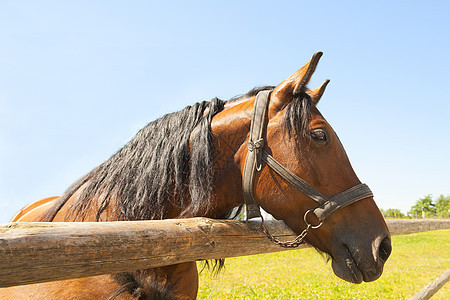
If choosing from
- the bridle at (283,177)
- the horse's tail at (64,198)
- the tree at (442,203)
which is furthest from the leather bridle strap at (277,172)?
the tree at (442,203)

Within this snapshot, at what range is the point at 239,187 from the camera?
2059 millimetres

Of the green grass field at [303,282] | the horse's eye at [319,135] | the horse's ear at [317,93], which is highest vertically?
the horse's ear at [317,93]

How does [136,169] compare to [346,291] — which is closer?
[136,169]

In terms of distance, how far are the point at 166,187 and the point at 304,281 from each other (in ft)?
20.1

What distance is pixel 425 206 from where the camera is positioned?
76.8 meters

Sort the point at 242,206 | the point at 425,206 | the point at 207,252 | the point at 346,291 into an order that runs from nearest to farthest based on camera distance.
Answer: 1. the point at 207,252
2. the point at 242,206
3. the point at 346,291
4. the point at 425,206

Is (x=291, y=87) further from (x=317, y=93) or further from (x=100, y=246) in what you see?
(x=100, y=246)

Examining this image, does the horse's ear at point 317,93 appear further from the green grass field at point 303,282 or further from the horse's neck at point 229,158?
the green grass field at point 303,282

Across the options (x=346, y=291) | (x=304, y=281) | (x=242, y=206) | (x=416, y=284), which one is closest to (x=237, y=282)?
(x=304, y=281)

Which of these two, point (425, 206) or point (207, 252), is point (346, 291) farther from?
point (425, 206)

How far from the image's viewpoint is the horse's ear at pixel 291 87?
6.73 ft

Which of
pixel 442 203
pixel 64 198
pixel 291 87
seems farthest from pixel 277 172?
pixel 442 203

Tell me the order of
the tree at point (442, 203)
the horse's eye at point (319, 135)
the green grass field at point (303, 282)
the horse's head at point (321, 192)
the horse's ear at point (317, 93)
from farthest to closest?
the tree at point (442, 203)
the green grass field at point (303, 282)
the horse's ear at point (317, 93)
the horse's eye at point (319, 135)
the horse's head at point (321, 192)

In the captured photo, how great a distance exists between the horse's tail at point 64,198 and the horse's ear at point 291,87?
5.30 feet
